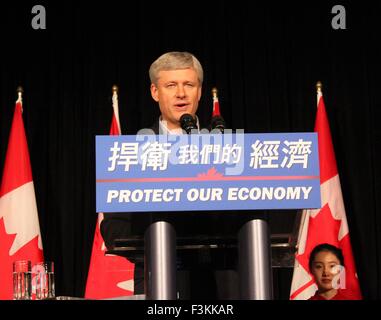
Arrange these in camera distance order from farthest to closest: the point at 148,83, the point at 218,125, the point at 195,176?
the point at 148,83, the point at 218,125, the point at 195,176

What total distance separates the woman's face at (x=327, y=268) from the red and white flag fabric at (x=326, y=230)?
148mm

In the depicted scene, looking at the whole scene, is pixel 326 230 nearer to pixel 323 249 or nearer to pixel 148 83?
pixel 323 249

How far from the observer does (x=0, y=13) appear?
5473 millimetres

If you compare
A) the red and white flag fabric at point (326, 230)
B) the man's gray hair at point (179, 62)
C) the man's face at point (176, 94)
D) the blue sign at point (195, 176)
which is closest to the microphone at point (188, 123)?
the blue sign at point (195, 176)

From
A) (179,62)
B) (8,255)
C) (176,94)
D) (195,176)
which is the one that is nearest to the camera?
(195,176)

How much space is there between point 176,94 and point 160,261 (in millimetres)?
1919

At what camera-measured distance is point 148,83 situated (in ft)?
17.4

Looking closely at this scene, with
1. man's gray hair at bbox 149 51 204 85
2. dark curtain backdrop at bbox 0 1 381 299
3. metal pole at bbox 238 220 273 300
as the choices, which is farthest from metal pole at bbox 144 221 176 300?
dark curtain backdrop at bbox 0 1 381 299

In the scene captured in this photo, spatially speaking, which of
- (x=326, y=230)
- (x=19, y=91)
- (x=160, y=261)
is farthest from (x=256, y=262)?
(x=19, y=91)

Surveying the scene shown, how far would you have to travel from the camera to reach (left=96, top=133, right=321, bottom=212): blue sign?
2.42 m

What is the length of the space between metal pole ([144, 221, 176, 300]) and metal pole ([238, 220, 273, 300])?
0.83ft

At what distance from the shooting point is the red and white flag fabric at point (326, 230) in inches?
176

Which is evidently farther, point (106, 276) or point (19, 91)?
point (19, 91)

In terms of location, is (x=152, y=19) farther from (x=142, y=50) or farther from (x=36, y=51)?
(x=36, y=51)
